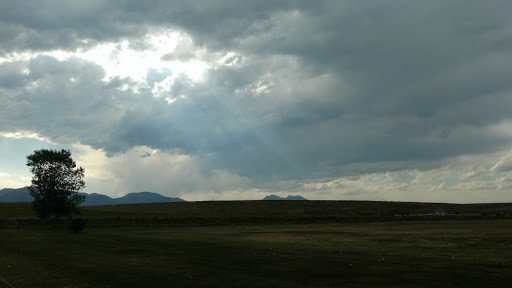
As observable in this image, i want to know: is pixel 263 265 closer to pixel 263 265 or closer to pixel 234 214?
→ pixel 263 265

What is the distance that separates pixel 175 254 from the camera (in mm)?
36281

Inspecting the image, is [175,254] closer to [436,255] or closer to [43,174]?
[436,255]

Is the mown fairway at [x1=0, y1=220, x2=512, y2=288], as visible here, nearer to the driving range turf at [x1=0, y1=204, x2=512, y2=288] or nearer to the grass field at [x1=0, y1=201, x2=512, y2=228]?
the driving range turf at [x1=0, y1=204, x2=512, y2=288]

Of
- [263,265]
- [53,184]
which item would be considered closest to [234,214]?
[53,184]

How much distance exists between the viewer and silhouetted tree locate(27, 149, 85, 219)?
88.0m

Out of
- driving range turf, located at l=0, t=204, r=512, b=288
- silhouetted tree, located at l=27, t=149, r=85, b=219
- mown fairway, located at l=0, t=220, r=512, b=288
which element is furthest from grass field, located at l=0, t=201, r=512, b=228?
mown fairway, located at l=0, t=220, r=512, b=288

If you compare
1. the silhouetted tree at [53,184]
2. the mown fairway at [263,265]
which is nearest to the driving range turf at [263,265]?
the mown fairway at [263,265]

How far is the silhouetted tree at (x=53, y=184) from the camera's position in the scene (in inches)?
3465

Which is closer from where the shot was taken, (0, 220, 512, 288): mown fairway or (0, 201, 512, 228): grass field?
(0, 220, 512, 288): mown fairway

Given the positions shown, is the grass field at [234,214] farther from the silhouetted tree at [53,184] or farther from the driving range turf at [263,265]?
the driving range turf at [263,265]

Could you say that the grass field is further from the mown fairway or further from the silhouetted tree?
the mown fairway

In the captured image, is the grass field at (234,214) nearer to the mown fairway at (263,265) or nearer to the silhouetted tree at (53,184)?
the silhouetted tree at (53,184)

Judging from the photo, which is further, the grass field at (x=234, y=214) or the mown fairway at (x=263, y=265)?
the grass field at (x=234, y=214)

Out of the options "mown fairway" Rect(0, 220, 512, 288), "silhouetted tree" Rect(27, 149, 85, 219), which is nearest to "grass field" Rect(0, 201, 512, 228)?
"silhouetted tree" Rect(27, 149, 85, 219)
